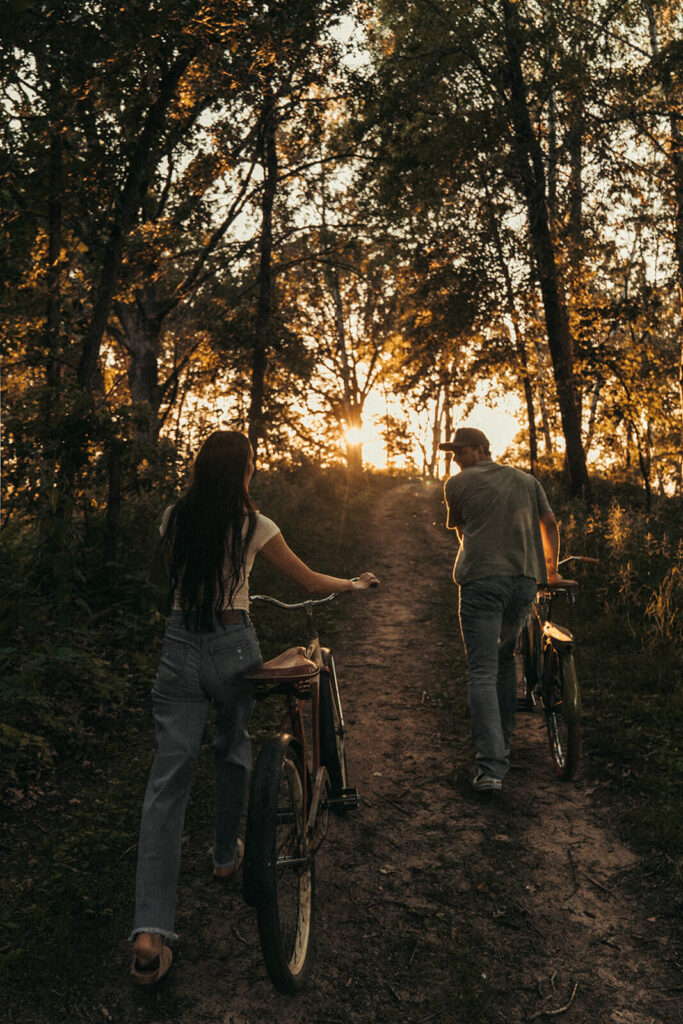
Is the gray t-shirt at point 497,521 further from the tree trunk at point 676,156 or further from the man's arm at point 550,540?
the tree trunk at point 676,156

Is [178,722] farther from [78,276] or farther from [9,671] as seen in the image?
[78,276]

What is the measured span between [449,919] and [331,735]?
3.71ft

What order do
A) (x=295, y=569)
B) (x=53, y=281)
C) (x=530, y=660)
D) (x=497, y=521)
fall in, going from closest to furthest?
(x=295, y=569) → (x=497, y=521) → (x=530, y=660) → (x=53, y=281)

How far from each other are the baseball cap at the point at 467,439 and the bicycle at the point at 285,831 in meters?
2.23

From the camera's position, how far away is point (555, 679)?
18.6ft

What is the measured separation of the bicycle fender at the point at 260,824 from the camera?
9.80 feet

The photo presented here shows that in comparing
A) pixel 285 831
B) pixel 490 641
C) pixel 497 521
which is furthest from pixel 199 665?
pixel 497 521

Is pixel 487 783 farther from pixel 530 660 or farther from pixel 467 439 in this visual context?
pixel 467 439

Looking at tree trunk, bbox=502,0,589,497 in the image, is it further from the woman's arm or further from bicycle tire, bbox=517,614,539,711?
the woman's arm

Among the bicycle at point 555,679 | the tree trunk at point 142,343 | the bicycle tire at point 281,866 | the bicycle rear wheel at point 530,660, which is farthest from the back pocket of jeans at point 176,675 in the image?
the tree trunk at point 142,343

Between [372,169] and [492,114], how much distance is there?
2.62 meters

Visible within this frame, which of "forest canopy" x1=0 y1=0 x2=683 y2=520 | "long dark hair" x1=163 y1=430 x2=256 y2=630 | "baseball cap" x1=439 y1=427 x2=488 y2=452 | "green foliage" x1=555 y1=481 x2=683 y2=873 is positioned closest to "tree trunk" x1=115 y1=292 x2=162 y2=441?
"forest canopy" x1=0 y1=0 x2=683 y2=520

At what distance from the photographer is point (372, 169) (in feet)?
51.4

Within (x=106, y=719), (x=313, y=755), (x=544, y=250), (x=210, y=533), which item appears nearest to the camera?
(x=210, y=533)
